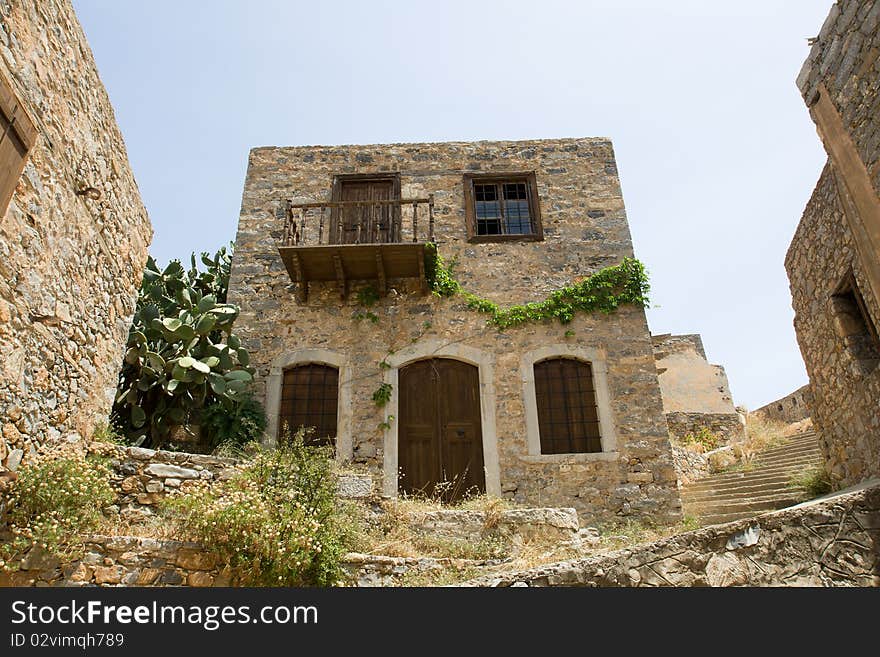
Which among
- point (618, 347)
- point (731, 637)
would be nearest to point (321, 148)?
point (618, 347)

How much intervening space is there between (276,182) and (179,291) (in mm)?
3322

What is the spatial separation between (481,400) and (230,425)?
12.1ft

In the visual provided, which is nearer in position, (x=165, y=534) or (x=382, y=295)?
(x=165, y=534)

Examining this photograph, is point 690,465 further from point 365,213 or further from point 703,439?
point 365,213

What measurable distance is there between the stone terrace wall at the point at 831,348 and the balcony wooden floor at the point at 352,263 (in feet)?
17.3

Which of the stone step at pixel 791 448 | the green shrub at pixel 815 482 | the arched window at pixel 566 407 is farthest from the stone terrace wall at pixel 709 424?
the green shrub at pixel 815 482

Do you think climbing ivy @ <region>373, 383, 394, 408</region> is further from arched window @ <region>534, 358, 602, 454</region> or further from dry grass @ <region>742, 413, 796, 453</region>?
dry grass @ <region>742, 413, 796, 453</region>

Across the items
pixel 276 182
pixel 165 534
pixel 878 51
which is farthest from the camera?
pixel 276 182

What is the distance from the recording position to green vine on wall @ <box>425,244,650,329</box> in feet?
31.9

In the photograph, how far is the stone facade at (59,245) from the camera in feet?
14.9

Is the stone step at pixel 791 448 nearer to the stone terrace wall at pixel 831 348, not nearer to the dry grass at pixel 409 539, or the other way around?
the stone terrace wall at pixel 831 348

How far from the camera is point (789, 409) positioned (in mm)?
15469

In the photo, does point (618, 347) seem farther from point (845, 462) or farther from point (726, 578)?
point (726, 578)

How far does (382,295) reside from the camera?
32.9ft
